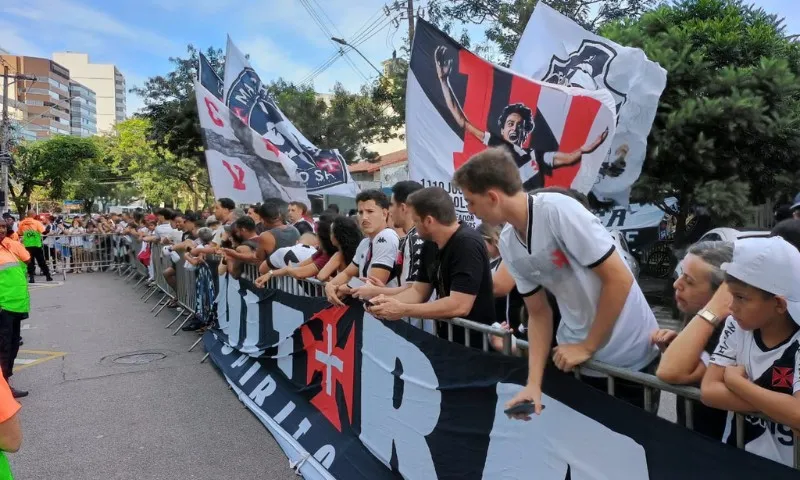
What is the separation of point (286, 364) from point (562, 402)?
3610 mm

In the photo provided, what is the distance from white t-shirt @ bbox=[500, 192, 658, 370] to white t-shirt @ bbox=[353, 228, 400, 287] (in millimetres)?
1876

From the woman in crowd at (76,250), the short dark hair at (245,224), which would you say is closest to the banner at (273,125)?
the short dark hair at (245,224)

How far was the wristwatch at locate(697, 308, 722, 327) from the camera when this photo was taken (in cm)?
216

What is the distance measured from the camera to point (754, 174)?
34.7 feet

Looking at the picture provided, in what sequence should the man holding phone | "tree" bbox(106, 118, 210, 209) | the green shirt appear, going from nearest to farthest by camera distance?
the man holding phone
the green shirt
"tree" bbox(106, 118, 210, 209)

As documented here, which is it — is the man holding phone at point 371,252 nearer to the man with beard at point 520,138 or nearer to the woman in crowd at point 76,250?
the man with beard at point 520,138

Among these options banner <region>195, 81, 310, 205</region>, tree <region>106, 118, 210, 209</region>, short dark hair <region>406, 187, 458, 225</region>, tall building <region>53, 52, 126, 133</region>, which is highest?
tall building <region>53, 52, 126, 133</region>

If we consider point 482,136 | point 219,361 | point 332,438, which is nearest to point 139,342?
point 219,361

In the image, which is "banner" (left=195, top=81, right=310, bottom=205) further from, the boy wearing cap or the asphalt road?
the boy wearing cap

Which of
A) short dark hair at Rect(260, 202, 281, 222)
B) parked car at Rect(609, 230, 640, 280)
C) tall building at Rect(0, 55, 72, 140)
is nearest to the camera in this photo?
parked car at Rect(609, 230, 640, 280)

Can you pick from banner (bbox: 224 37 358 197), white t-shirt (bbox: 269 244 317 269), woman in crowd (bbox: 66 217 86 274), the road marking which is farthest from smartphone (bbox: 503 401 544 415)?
woman in crowd (bbox: 66 217 86 274)

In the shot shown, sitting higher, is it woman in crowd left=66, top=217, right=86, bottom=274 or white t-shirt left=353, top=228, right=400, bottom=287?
white t-shirt left=353, top=228, right=400, bottom=287

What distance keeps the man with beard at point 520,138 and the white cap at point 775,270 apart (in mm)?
3544

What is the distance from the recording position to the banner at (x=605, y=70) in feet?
20.2
